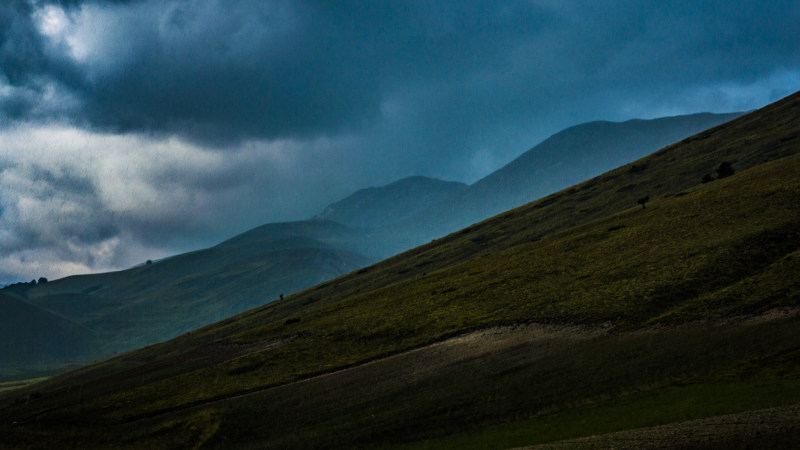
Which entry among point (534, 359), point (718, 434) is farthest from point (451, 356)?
point (718, 434)

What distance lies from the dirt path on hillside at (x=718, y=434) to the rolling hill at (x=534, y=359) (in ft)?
0.57

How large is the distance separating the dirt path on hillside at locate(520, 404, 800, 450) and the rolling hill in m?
0.17

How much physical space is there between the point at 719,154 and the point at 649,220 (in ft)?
247

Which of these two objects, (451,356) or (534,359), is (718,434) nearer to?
(534,359)

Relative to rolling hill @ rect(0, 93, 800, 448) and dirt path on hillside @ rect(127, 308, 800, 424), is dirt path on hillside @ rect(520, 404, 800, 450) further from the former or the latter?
dirt path on hillside @ rect(127, 308, 800, 424)

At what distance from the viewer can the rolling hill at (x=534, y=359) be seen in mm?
43656

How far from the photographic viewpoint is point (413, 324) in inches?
3615

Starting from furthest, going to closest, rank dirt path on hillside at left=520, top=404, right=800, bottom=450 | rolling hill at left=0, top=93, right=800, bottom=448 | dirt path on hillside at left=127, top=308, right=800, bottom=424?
dirt path on hillside at left=127, top=308, right=800, bottom=424 → rolling hill at left=0, top=93, right=800, bottom=448 → dirt path on hillside at left=520, top=404, right=800, bottom=450

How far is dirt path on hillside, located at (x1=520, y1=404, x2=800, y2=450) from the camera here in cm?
3120

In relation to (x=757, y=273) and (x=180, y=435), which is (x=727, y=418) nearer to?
(x=757, y=273)

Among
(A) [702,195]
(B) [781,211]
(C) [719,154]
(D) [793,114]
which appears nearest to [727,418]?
(B) [781,211]

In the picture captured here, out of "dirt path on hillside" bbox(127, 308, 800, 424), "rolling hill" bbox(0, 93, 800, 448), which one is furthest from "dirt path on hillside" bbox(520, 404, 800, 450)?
"dirt path on hillside" bbox(127, 308, 800, 424)

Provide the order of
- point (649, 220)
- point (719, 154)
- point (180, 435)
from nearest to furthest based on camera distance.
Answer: point (180, 435), point (649, 220), point (719, 154)

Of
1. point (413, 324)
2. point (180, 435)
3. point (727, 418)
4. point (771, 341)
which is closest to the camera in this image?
point (727, 418)
